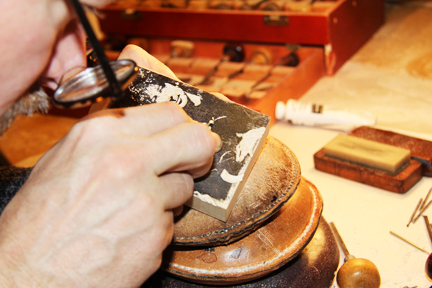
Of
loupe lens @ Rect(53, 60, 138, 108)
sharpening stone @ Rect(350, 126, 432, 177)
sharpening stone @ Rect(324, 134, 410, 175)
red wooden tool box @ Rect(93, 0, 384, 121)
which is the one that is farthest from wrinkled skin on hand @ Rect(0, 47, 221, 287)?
red wooden tool box @ Rect(93, 0, 384, 121)

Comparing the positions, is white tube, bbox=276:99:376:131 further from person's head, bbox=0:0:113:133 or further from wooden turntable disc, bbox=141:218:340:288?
person's head, bbox=0:0:113:133

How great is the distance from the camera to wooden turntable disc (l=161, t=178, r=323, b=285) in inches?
35.4

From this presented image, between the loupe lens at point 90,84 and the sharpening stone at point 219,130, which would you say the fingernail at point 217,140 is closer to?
the sharpening stone at point 219,130

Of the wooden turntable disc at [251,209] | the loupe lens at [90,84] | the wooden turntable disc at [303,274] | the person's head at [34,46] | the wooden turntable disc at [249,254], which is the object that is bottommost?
the wooden turntable disc at [303,274]

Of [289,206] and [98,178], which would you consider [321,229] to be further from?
[98,178]

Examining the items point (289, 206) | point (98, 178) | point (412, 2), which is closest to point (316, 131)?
point (289, 206)

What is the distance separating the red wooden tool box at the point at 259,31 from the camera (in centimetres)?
221

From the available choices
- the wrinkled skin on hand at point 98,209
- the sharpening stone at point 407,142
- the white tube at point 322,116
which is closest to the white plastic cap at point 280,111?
the white tube at point 322,116

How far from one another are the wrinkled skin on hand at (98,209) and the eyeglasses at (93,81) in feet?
0.26

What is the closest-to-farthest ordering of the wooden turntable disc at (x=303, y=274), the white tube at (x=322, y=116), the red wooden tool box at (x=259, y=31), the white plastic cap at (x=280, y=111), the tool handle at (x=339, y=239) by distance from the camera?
the wooden turntable disc at (x=303, y=274) < the tool handle at (x=339, y=239) < the white tube at (x=322, y=116) < the white plastic cap at (x=280, y=111) < the red wooden tool box at (x=259, y=31)

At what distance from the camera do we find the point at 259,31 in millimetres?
2488

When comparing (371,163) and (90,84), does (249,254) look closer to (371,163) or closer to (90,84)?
(90,84)

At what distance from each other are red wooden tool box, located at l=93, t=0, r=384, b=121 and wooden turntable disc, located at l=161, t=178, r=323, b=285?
90 cm

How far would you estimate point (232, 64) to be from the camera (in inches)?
99.2
